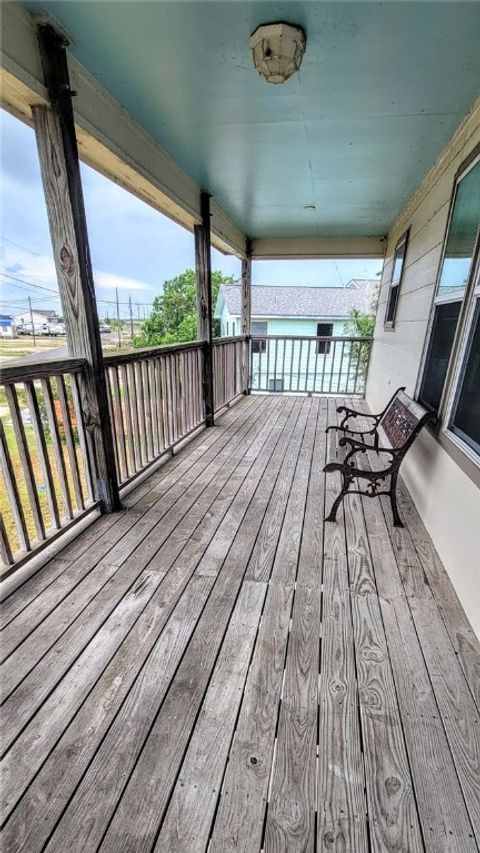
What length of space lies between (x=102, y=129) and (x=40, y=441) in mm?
1764

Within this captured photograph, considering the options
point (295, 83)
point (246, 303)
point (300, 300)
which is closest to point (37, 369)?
point (295, 83)

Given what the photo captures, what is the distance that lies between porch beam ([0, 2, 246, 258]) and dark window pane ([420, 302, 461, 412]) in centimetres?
225

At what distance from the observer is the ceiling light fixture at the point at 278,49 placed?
146cm

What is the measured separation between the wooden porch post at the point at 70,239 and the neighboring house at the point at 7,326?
0.45 meters

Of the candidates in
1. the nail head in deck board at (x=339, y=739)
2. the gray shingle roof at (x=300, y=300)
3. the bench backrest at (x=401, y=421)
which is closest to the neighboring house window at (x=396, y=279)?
the bench backrest at (x=401, y=421)

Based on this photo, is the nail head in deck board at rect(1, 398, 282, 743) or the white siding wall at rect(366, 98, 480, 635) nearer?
the nail head in deck board at rect(1, 398, 282, 743)

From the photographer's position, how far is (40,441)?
1.73 metres

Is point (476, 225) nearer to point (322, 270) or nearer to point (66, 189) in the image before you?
point (66, 189)

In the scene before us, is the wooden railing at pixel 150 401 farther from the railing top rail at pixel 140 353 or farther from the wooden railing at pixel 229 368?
the wooden railing at pixel 229 368

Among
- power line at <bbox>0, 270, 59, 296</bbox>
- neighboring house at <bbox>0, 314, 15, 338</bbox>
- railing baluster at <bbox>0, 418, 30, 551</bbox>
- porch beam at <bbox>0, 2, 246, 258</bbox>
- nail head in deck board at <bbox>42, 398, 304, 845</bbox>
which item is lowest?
nail head in deck board at <bbox>42, 398, 304, 845</bbox>

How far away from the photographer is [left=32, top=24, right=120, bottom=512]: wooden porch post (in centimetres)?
156

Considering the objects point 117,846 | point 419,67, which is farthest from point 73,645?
point 419,67

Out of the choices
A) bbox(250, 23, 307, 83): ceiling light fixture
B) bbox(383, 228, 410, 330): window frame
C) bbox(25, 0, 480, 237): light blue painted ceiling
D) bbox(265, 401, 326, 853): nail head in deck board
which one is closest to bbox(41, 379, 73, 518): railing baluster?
bbox(265, 401, 326, 853): nail head in deck board

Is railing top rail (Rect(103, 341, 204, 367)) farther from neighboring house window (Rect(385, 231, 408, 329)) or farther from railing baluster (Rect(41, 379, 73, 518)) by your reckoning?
neighboring house window (Rect(385, 231, 408, 329))
